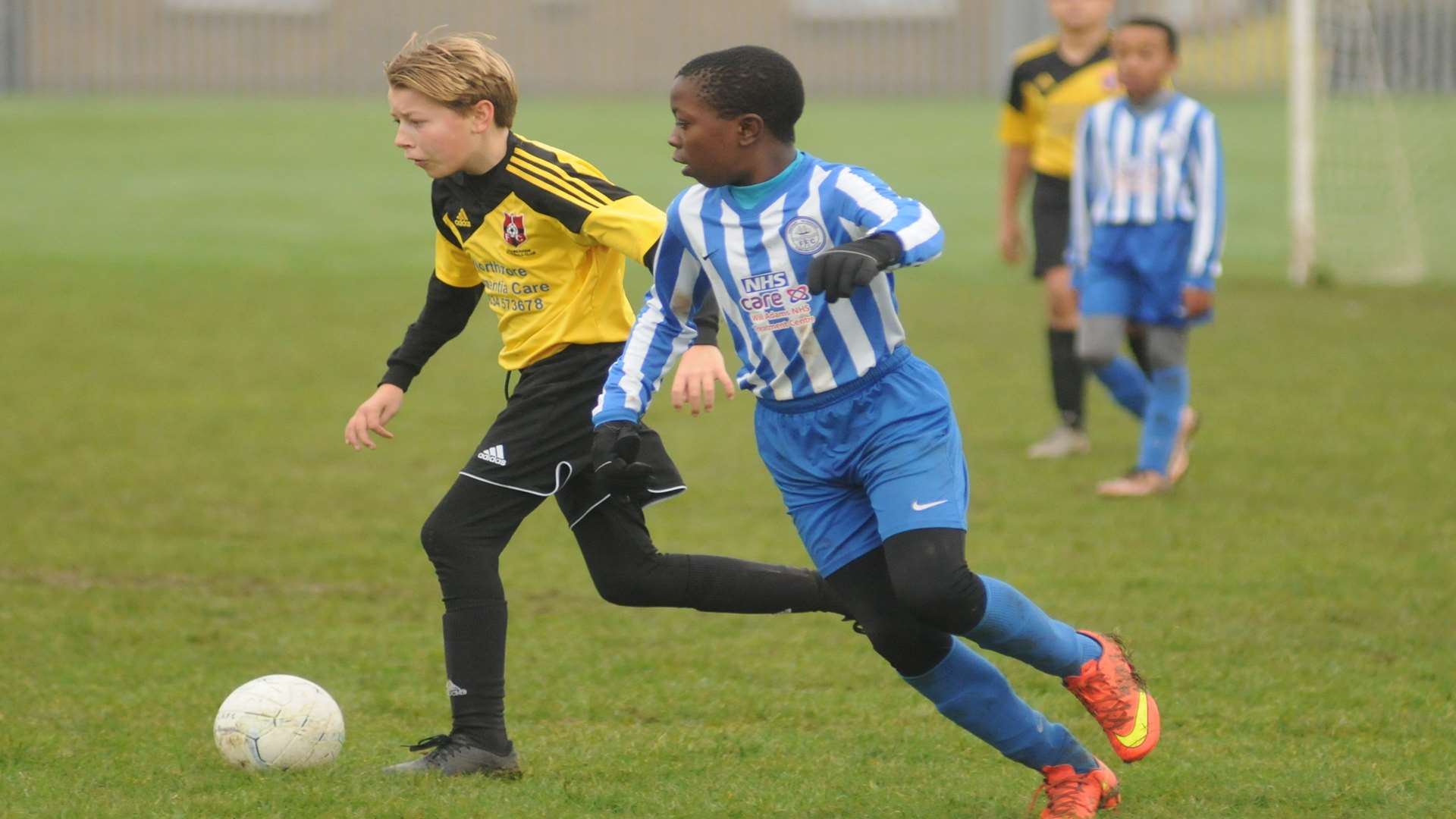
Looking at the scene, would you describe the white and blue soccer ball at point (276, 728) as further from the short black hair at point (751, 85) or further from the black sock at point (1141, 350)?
the black sock at point (1141, 350)

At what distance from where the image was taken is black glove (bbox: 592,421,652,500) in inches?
151

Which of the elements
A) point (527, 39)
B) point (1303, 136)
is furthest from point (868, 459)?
point (527, 39)

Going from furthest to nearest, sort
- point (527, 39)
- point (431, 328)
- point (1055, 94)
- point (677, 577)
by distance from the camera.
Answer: point (527, 39), point (1055, 94), point (431, 328), point (677, 577)

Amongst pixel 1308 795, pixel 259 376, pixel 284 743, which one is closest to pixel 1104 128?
pixel 1308 795

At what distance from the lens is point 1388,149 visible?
15.9 m

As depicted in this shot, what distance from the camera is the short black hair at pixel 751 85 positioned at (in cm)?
378

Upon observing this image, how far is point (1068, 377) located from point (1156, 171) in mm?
1466

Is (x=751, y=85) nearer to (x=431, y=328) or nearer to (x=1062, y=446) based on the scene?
(x=431, y=328)

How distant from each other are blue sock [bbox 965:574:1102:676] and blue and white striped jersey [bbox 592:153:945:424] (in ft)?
1.83

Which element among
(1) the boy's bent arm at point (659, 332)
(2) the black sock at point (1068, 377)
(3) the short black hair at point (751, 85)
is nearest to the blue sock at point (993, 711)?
(1) the boy's bent arm at point (659, 332)

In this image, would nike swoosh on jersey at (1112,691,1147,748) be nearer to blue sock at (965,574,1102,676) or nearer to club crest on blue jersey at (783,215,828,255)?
blue sock at (965,574,1102,676)

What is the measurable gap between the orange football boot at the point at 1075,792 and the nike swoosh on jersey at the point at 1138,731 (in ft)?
0.27

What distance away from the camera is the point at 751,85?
379cm

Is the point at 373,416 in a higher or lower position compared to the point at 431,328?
lower
